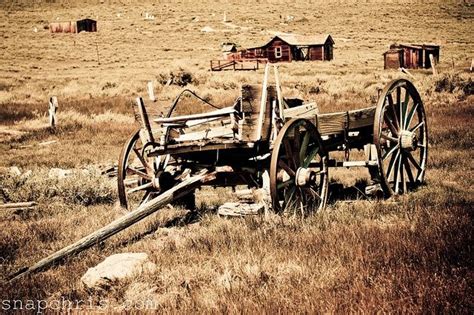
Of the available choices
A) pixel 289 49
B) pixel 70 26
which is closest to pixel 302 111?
pixel 289 49

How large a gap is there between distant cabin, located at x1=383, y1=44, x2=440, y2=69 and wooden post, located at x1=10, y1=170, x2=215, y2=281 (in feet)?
140

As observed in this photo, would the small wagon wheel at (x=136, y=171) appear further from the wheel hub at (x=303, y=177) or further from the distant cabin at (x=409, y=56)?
the distant cabin at (x=409, y=56)

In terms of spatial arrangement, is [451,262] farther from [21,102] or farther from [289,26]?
[289,26]

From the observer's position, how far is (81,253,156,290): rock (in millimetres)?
3686

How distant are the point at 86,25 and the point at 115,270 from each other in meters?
92.1

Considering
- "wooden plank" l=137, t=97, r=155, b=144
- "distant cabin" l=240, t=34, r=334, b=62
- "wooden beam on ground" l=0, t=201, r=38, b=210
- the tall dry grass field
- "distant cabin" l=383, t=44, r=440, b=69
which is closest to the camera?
the tall dry grass field

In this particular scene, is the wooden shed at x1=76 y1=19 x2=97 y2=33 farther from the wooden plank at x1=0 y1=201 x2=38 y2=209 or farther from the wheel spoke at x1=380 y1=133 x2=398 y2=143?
the wheel spoke at x1=380 y1=133 x2=398 y2=143

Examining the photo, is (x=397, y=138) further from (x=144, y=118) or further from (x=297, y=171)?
(x=144, y=118)

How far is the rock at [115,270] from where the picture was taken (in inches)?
145

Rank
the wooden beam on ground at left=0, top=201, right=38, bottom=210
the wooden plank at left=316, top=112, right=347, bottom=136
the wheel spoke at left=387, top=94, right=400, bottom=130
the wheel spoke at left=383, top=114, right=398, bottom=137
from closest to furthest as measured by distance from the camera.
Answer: the wooden plank at left=316, top=112, right=347, bottom=136 → the wheel spoke at left=383, top=114, right=398, bottom=137 → the wheel spoke at left=387, top=94, right=400, bottom=130 → the wooden beam on ground at left=0, top=201, right=38, bottom=210

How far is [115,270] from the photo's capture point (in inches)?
149

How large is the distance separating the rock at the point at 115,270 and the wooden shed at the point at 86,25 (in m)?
90.4

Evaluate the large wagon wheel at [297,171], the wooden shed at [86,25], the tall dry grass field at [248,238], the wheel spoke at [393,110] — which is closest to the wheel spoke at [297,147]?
the large wagon wheel at [297,171]

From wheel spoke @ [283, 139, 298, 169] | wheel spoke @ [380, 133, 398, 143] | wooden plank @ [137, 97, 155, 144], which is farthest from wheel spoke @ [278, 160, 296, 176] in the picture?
wooden plank @ [137, 97, 155, 144]
